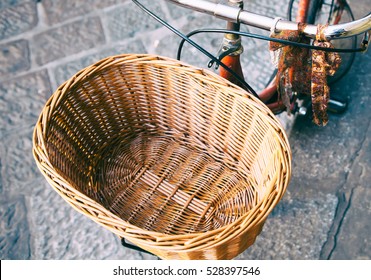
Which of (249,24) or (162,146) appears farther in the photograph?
(162,146)

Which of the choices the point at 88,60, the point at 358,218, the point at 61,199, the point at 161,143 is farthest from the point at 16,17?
the point at 358,218

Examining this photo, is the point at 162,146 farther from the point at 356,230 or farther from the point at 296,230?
the point at 356,230

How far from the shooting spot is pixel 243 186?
55.6 inches

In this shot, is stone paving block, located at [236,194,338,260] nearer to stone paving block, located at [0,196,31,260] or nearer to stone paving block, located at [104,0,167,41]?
stone paving block, located at [0,196,31,260]

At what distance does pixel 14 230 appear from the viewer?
1.89 meters

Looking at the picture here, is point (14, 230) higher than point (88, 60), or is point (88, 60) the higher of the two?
point (88, 60)

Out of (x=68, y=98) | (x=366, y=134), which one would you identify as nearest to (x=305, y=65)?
(x=68, y=98)

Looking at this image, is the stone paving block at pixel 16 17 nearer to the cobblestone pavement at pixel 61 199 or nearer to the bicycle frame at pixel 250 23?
the cobblestone pavement at pixel 61 199

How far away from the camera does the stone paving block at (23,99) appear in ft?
7.21

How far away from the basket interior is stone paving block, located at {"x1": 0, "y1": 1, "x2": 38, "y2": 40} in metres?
1.35

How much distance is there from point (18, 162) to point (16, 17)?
39.7 inches

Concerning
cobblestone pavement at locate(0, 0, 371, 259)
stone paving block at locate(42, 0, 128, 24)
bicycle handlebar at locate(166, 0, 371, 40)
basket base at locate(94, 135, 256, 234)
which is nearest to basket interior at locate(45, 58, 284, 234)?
basket base at locate(94, 135, 256, 234)

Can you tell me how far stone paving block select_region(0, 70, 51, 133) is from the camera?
2.20 m
